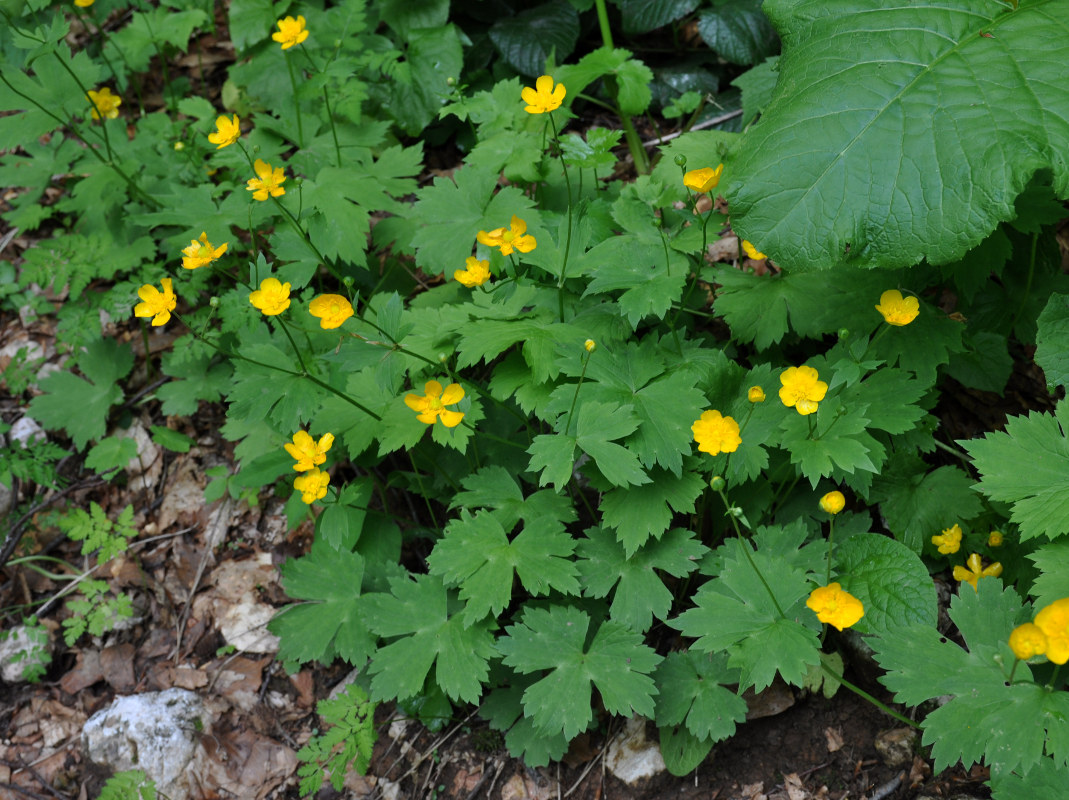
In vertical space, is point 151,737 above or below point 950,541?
below

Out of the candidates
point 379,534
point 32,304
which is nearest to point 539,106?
point 379,534

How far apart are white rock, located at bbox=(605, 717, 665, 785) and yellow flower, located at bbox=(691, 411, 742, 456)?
0.94 m

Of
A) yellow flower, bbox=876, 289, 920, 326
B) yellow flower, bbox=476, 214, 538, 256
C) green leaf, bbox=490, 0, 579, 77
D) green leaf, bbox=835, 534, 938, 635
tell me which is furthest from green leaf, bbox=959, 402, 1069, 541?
green leaf, bbox=490, 0, 579, 77

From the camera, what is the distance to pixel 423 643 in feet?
7.55

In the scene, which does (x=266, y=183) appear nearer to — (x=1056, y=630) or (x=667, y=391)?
(x=667, y=391)

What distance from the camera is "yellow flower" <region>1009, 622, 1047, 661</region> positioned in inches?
57.8

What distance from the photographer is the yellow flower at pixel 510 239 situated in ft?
7.39

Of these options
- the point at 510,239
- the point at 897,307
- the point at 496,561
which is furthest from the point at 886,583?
the point at 510,239

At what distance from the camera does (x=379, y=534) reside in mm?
2723

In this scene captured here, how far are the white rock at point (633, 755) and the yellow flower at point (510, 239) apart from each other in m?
1.46

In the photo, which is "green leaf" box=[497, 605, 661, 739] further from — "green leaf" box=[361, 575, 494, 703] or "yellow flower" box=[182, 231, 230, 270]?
"yellow flower" box=[182, 231, 230, 270]

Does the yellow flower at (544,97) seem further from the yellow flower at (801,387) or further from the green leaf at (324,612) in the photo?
the green leaf at (324,612)

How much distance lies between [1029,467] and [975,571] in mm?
317

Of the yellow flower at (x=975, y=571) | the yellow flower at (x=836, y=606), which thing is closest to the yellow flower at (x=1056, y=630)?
the yellow flower at (x=836, y=606)
